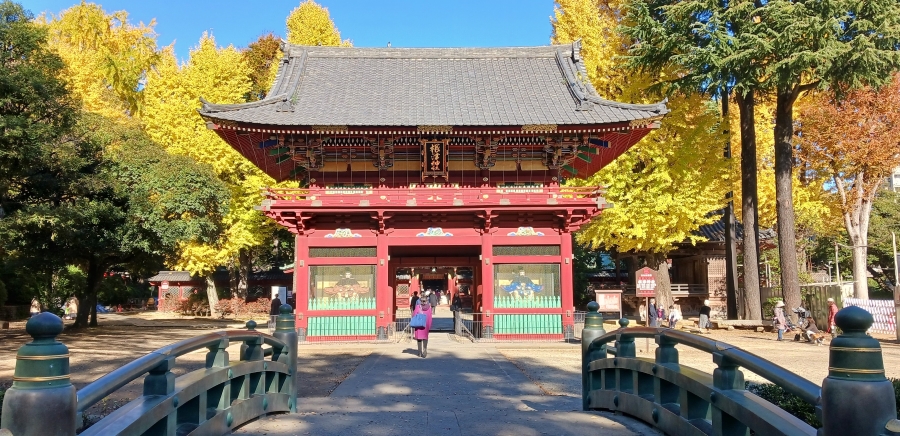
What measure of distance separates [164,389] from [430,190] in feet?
55.0

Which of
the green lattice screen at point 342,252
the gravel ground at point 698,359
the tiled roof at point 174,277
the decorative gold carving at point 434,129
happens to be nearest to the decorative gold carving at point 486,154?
the decorative gold carving at point 434,129

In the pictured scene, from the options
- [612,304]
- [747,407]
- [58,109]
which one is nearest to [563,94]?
[612,304]

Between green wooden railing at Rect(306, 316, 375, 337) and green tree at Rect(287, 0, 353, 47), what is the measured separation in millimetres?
25125

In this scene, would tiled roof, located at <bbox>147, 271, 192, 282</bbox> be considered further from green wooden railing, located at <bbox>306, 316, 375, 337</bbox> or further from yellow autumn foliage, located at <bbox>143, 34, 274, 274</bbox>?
green wooden railing, located at <bbox>306, 316, 375, 337</bbox>

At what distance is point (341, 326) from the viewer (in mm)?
21719

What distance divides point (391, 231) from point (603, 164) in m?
8.97

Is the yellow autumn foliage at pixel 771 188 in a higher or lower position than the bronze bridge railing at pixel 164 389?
higher

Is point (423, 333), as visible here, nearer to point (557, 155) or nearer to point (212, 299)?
point (557, 155)

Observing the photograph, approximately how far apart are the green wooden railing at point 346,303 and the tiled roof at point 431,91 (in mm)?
A: 5920

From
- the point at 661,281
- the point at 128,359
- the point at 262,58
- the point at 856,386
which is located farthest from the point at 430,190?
the point at 262,58

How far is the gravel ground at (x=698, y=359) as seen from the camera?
42.4 feet

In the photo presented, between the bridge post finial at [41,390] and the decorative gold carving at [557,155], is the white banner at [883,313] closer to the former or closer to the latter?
the decorative gold carving at [557,155]

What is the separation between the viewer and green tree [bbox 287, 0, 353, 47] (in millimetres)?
42156

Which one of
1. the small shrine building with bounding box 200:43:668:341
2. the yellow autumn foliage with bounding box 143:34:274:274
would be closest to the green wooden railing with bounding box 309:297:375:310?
the small shrine building with bounding box 200:43:668:341
